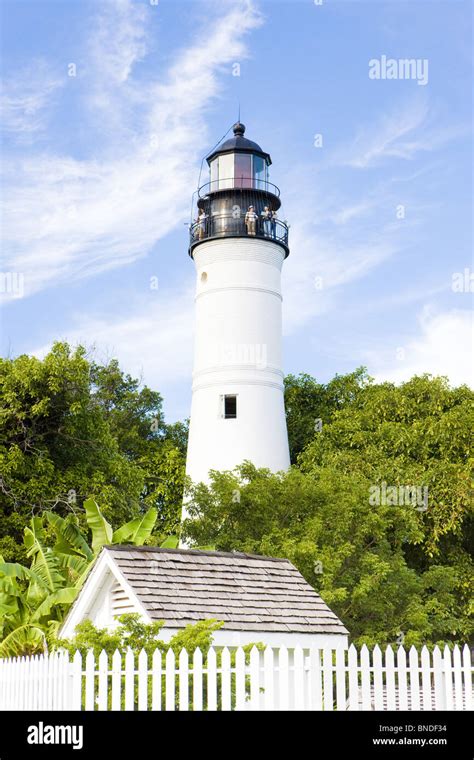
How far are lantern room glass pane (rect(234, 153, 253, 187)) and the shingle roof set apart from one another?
18.3 m

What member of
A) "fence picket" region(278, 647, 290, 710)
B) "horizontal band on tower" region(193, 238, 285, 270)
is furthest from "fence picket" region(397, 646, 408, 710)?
"horizontal band on tower" region(193, 238, 285, 270)

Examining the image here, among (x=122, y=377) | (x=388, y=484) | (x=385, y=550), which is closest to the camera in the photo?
(x=385, y=550)

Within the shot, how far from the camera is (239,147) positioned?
33312 mm

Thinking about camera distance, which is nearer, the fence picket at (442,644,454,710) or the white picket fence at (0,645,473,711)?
the white picket fence at (0,645,473,711)

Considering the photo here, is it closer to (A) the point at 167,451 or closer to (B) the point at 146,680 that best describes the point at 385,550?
(A) the point at 167,451

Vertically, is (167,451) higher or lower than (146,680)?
higher

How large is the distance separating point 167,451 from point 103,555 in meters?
23.7

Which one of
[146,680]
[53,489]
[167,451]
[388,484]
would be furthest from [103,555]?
[167,451]

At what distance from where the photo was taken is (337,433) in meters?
33.6

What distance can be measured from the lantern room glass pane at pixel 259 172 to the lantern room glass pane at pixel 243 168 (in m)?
0.18

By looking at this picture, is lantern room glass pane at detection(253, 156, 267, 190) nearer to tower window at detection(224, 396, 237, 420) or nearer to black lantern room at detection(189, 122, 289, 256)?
black lantern room at detection(189, 122, 289, 256)

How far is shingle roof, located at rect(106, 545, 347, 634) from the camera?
14.6 metres

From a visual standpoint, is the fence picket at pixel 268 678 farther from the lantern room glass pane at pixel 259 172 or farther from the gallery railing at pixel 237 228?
the lantern room glass pane at pixel 259 172

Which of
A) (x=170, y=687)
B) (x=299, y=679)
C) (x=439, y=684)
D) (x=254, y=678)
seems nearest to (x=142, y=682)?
(x=170, y=687)
